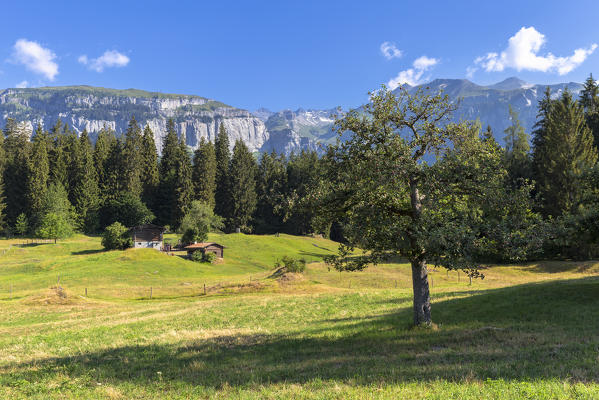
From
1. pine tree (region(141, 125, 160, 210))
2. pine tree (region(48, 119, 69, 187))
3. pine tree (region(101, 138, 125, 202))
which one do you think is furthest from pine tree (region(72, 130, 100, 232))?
pine tree (region(141, 125, 160, 210))

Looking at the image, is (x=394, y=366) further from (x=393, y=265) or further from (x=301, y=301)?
(x=393, y=265)

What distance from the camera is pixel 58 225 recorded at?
93.9m

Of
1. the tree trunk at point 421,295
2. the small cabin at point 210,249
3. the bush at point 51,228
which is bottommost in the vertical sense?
the small cabin at point 210,249

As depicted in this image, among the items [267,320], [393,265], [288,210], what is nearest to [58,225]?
[393,265]

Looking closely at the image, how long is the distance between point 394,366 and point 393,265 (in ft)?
197

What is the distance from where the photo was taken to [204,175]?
125m

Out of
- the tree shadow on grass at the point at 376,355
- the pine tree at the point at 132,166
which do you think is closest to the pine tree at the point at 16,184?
the pine tree at the point at 132,166

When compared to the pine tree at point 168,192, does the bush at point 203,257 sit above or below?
below

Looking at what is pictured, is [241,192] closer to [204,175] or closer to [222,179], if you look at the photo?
[222,179]

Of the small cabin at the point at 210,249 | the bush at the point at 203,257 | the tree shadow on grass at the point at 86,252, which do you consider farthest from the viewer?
the small cabin at the point at 210,249

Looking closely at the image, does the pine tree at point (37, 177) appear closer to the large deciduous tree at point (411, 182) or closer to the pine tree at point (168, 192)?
the pine tree at point (168, 192)

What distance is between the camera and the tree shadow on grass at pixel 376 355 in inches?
418

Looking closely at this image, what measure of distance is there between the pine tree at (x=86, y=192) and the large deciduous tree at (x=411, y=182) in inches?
4730

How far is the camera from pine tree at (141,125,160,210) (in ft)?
419
